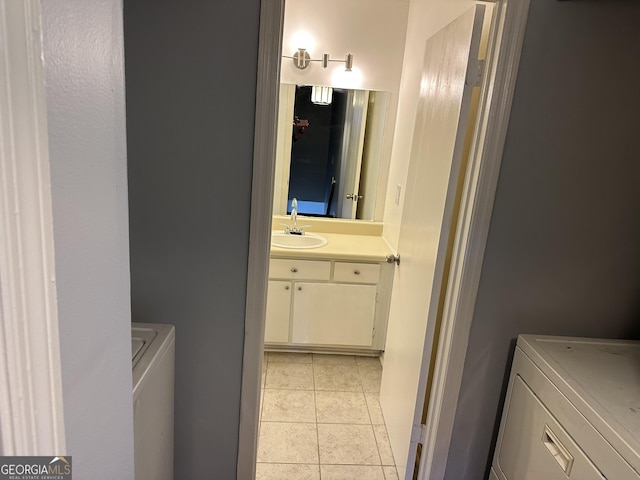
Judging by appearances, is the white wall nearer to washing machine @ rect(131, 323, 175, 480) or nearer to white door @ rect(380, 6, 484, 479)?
white door @ rect(380, 6, 484, 479)

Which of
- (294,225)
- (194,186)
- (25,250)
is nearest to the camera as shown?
(25,250)

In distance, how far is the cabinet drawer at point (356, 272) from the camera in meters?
2.67

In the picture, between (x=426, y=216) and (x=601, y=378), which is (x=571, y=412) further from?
(x=426, y=216)

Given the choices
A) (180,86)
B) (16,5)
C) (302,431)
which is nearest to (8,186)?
(16,5)

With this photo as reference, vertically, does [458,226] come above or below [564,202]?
below

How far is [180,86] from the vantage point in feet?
4.38

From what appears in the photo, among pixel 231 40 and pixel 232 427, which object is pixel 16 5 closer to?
pixel 231 40

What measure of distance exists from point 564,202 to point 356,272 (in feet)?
4.52

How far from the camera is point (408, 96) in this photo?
2611mm

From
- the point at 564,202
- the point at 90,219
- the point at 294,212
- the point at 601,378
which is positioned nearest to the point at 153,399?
the point at 90,219

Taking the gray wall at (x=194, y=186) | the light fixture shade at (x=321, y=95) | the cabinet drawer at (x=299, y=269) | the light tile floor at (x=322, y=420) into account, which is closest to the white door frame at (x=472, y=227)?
the light tile floor at (x=322, y=420)

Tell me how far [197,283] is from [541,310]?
1.26 metres

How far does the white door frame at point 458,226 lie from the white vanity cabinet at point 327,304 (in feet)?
3.50

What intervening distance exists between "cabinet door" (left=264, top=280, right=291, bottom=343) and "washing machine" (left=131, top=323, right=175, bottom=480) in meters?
1.23
